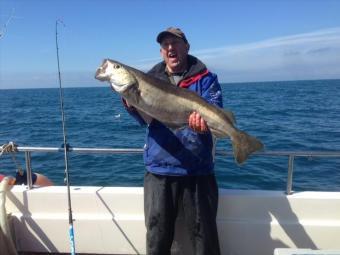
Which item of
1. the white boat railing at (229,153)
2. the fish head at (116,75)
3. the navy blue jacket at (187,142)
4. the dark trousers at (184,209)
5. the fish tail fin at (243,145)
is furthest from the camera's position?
the white boat railing at (229,153)

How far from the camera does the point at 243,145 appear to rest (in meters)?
3.50

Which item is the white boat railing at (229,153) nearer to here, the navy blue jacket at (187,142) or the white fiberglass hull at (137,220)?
the white fiberglass hull at (137,220)

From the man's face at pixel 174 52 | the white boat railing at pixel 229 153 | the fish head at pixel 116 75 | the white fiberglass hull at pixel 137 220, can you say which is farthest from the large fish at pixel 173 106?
the white fiberglass hull at pixel 137 220

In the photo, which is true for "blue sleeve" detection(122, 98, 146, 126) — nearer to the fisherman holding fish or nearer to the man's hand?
the fisherman holding fish

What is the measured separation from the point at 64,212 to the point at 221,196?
184 centimetres

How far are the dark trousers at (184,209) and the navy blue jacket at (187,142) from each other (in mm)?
137

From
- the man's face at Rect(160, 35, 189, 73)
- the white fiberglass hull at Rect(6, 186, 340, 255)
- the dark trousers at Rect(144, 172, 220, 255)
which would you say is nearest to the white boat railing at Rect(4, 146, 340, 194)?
the white fiberglass hull at Rect(6, 186, 340, 255)

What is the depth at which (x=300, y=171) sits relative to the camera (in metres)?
10.7

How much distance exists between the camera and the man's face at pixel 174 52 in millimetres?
3623

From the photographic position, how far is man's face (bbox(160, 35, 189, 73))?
3623 mm

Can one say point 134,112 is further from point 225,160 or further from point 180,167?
point 225,160

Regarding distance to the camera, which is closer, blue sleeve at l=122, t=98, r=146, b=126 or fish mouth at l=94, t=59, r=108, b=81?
fish mouth at l=94, t=59, r=108, b=81

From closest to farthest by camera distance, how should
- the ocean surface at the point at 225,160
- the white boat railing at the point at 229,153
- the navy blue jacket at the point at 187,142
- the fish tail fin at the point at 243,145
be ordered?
the fish tail fin at the point at 243,145 < the navy blue jacket at the point at 187,142 < the white boat railing at the point at 229,153 < the ocean surface at the point at 225,160

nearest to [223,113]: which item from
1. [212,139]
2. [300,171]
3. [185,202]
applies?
[212,139]
